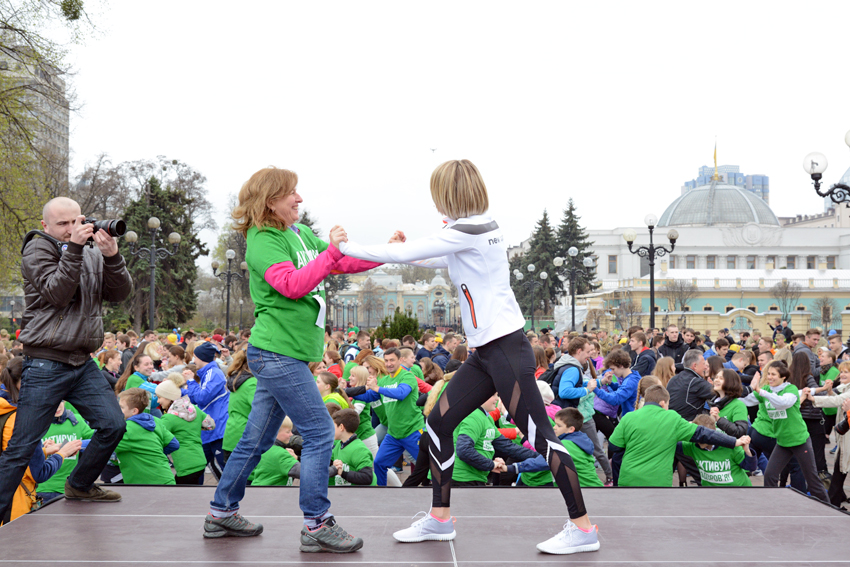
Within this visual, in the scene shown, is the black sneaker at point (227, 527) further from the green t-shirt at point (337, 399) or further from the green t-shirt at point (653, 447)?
the green t-shirt at point (337, 399)

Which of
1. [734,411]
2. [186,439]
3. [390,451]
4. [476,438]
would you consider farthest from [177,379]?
[734,411]

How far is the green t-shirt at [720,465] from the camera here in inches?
250

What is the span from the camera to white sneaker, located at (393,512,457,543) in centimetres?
388

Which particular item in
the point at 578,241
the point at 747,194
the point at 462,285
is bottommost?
the point at 462,285

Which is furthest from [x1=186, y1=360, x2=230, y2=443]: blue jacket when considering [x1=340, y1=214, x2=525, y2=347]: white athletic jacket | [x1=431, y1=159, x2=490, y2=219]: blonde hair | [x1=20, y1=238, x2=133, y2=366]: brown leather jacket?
[x1=431, y1=159, x2=490, y2=219]: blonde hair

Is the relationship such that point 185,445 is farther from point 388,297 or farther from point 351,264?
point 388,297

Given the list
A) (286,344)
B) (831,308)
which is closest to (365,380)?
(286,344)

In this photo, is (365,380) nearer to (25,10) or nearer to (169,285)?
(25,10)

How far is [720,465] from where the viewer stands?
6336 mm

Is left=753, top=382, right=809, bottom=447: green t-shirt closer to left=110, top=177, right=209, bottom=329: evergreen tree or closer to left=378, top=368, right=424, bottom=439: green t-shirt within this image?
left=378, top=368, right=424, bottom=439: green t-shirt

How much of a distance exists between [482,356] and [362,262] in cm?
82

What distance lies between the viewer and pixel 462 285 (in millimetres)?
3836

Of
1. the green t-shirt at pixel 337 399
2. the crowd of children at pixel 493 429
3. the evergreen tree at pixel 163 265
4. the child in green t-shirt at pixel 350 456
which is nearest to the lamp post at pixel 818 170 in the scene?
the crowd of children at pixel 493 429

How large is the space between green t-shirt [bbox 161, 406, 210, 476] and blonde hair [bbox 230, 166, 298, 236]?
345cm
